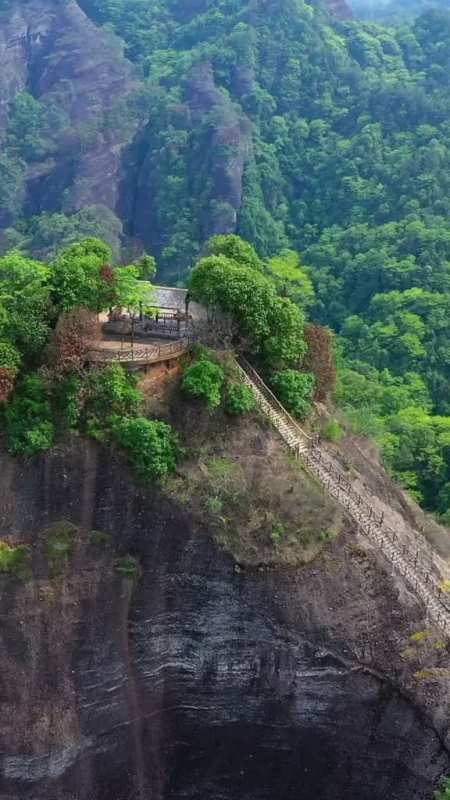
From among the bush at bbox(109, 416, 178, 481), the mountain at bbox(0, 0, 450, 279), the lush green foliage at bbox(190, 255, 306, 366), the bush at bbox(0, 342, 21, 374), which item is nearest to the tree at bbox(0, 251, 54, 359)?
the bush at bbox(0, 342, 21, 374)

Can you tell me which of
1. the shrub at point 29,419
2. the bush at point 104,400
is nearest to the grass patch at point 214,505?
the bush at point 104,400

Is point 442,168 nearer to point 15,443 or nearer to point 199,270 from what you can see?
point 199,270

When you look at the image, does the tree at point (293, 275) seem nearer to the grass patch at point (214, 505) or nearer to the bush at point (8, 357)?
the bush at point (8, 357)

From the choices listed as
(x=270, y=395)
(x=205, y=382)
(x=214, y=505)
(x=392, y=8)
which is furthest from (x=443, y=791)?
(x=392, y=8)

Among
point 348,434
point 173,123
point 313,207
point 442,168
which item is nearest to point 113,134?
point 173,123

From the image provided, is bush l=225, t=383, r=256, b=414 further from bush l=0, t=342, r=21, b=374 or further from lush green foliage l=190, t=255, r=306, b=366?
bush l=0, t=342, r=21, b=374

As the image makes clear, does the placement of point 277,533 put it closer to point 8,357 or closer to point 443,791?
point 443,791
